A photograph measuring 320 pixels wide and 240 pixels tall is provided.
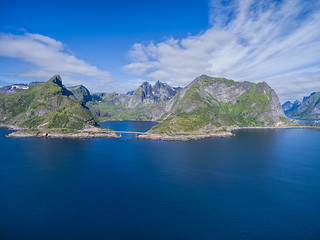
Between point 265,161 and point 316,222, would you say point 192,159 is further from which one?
point 316,222

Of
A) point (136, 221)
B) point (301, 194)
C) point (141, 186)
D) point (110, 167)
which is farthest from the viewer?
point (110, 167)

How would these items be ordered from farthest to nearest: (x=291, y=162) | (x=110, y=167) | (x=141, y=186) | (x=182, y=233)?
(x=291, y=162), (x=110, y=167), (x=141, y=186), (x=182, y=233)

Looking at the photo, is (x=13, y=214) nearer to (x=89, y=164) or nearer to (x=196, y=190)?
(x=89, y=164)

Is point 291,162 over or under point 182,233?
over

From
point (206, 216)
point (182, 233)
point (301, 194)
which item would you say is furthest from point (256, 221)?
point (301, 194)

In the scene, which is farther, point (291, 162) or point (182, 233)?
point (291, 162)

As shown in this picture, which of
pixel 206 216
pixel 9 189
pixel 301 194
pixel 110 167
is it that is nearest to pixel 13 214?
pixel 9 189
